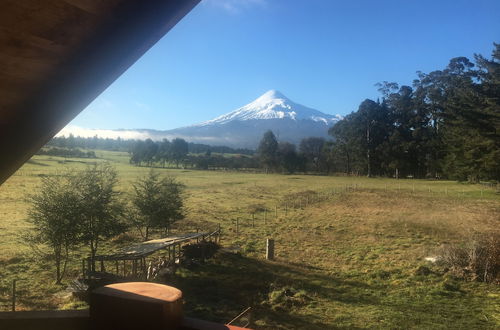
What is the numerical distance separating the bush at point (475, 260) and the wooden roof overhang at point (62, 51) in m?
19.2

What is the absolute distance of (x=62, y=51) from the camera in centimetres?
234

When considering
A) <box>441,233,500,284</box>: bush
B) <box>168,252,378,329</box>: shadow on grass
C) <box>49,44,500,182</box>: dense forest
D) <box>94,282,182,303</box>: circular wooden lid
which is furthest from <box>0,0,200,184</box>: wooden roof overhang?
<box>49,44,500,182</box>: dense forest

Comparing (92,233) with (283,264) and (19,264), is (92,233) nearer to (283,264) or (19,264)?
(19,264)

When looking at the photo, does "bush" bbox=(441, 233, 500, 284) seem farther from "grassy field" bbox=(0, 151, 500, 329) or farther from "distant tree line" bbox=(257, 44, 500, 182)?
"distant tree line" bbox=(257, 44, 500, 182)

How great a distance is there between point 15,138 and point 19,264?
63.8 ft

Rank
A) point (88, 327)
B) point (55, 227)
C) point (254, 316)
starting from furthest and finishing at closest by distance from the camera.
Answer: point (55, 227)
point (254, 316)
point (88, 327)

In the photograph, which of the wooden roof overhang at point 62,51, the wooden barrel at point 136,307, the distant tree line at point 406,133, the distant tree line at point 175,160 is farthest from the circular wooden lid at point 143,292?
the distant tree line at point 175,160

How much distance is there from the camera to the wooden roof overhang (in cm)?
206

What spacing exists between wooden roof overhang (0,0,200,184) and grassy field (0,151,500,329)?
1147cm

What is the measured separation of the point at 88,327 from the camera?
249 cm

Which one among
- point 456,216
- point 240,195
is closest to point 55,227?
point 456,216

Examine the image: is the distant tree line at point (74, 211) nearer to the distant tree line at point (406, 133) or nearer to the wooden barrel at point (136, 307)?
→ the wooden barrel at point (136, 307)

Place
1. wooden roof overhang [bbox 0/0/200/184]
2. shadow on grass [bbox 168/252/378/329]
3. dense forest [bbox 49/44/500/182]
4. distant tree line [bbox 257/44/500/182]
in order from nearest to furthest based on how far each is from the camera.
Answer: wooden roof overhang [bbox 0/0/200/184] → shadow on grass [bbox 168/252/378/329] → dense forest [bbox 49/44/500/182] → distant tree line [bbox 257/44/500/182]

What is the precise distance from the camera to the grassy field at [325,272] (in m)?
13.6
